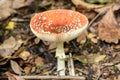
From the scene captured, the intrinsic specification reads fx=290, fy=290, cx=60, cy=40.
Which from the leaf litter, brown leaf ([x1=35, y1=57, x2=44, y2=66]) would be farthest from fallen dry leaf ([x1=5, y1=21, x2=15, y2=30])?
brown leaf ([x1=35, y1=57, x2=44, y2=66])

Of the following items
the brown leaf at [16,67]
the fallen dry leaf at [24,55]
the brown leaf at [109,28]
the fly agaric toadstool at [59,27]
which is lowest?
the brown leaf at [16,67]

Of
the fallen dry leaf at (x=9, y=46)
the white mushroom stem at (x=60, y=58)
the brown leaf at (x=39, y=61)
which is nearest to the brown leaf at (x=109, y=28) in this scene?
the white mushroom stem at (x=60, y=58)

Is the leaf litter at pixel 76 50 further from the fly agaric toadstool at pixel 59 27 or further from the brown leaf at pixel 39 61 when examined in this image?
the fly agaric toadstool at pixel 59 27

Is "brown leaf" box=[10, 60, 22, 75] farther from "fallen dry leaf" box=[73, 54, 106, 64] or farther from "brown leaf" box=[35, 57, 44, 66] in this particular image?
"fallen dry leaf" box=[73, 54, 106, 64]

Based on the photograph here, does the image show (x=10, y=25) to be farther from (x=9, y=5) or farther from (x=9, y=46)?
(x=9, y=46)

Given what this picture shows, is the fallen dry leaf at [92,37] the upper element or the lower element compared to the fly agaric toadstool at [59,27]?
lower

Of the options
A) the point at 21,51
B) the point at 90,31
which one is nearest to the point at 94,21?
the point at 90,31

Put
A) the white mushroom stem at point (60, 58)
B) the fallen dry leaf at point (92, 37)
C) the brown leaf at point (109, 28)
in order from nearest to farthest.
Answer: the white mushroom stem at point (60, 58)
the brown leaf at point (109, 28)
the fallen dry leaf at point (92, 37)

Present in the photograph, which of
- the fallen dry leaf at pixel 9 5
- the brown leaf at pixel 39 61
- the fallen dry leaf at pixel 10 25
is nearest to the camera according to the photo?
the brown leaf at pixel 39 61

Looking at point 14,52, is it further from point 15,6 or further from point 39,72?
point 15,6
